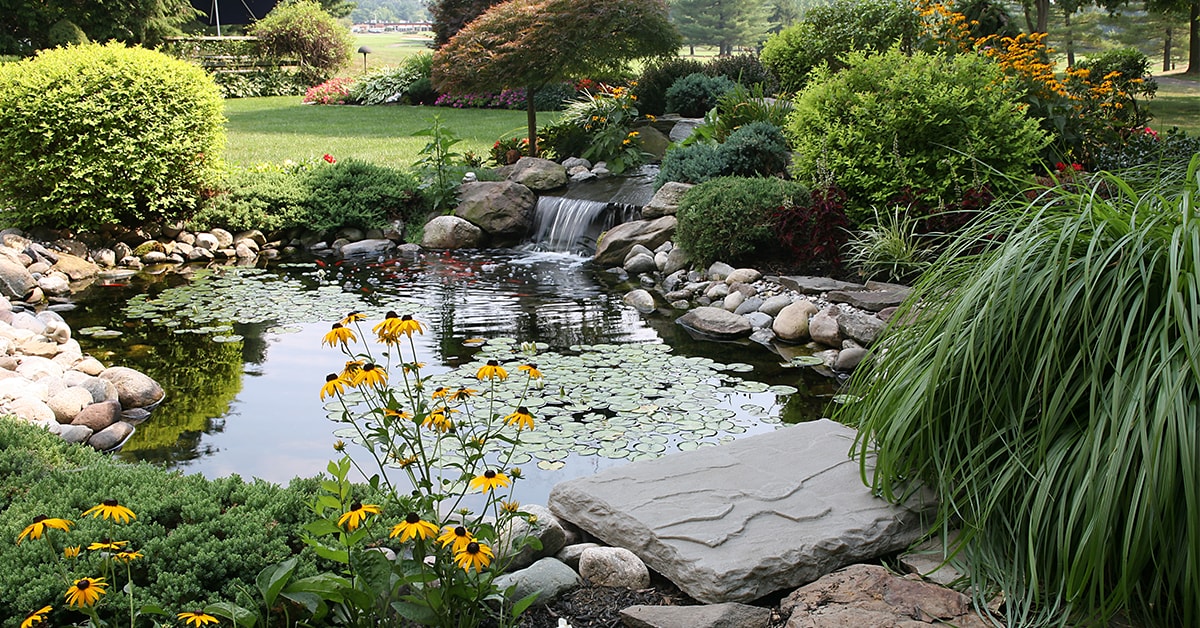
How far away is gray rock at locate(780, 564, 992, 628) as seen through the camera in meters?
2.35

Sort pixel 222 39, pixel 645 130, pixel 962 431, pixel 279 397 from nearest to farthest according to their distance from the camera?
pixel 962 431, pixel 279 397, pixel 645 130, pixel 222 39

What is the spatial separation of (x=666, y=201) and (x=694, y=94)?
4.94m

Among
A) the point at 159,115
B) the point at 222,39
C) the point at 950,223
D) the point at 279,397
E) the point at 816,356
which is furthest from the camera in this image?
the point at 222,39

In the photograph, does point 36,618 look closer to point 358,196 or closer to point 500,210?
point 500,210

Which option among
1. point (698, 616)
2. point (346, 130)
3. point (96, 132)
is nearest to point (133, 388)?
point (698, 616)

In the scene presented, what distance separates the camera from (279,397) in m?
5.30

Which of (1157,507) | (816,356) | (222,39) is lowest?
(816,356)

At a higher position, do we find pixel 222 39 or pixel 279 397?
pixel 222 39

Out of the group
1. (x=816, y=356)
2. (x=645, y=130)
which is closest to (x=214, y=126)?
(x=645, y=130)

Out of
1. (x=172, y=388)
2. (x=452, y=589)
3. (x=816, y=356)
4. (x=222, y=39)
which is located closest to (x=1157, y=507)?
(x=452, y=589)

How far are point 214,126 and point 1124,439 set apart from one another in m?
9.15

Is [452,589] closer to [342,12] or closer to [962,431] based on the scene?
[962,431]

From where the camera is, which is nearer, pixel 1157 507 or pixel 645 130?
pixel 1157 507

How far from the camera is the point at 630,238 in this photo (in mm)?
8883
